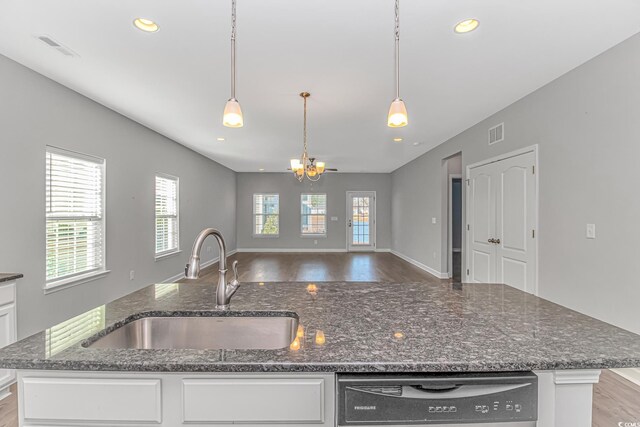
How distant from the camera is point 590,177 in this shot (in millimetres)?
2877

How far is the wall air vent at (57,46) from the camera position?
8.04 feet

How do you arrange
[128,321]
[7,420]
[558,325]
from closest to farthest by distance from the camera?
[558,325], [128,321], [7,420]

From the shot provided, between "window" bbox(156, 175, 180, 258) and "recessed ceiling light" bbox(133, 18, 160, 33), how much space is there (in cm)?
345

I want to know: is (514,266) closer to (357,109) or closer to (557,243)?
(557,243)

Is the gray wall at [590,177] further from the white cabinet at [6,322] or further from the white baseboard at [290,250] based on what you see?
the white baseboard at [290,250]

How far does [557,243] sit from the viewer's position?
3277 millimetres

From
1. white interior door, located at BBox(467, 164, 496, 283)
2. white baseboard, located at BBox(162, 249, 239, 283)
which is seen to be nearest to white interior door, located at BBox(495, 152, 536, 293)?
white interior door, located at BBox(467, 164, 496, 283)

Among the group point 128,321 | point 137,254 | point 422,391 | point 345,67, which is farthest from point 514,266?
point 137,254

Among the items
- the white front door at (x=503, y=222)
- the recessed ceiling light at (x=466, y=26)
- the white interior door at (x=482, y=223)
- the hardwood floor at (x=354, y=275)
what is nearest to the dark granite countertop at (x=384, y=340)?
the hardwood floor at (x=354, y=275)

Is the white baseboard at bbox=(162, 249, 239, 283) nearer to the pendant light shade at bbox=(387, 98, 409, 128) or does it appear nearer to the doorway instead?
the pendant light shade at bbox=(387, 98, 409, 128)

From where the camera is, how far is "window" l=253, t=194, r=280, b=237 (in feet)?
34.4

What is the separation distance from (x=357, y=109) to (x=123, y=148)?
316 cm

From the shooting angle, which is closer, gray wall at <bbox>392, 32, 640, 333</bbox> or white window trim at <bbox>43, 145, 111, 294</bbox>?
gray wall at <bbox>392, 32, 640, 333</bbox>

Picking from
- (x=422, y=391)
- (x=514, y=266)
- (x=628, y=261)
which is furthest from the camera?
(x=514, y=266)
